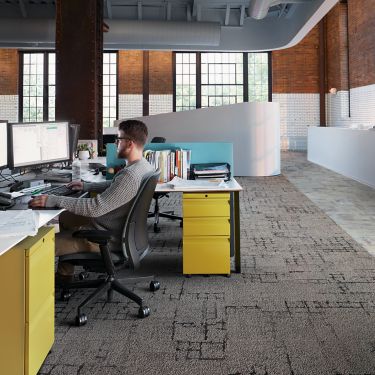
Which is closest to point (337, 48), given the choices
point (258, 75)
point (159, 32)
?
point (258, 75)

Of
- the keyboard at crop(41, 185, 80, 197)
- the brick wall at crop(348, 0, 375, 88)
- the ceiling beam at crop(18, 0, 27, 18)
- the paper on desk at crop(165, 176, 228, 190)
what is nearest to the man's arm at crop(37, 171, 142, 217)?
the keyboard at crop(41, 185, 80, 197)

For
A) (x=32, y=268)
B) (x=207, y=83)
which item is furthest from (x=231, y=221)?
(x=207, y=83)

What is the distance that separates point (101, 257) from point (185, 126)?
7.93m

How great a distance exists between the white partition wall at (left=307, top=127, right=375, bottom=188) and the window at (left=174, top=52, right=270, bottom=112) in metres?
3.67

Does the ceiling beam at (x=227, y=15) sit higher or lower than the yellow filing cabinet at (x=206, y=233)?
higher

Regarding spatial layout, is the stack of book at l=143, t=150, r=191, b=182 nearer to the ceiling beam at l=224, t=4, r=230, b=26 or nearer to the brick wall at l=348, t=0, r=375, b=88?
the ceiling beam at l=224, t=4, r=230, b=26

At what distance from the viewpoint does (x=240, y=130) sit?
10469 mm

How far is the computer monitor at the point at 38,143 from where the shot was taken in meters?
3.65

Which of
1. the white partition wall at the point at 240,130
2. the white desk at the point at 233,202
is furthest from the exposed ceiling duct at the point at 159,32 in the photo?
the white desk at the point at 233,202

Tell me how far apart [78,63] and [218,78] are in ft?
32.5

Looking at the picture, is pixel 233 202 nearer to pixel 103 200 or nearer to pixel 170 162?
pixel 170 162

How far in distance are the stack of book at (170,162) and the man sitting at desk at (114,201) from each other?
97cm

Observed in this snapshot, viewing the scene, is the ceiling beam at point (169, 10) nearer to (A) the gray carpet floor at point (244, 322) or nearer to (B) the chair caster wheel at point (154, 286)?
(A) the gray carpet floor at point (244, 322)

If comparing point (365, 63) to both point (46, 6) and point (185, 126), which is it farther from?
point (46, 6)
